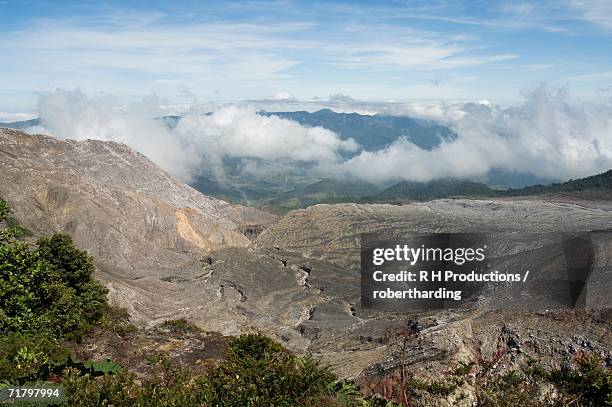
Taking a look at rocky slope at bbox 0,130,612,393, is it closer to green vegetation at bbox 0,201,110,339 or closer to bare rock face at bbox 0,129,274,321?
bare rock face at bbox 0,129,274,321

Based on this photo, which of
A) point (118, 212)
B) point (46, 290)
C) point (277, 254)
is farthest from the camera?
point (277, 254)

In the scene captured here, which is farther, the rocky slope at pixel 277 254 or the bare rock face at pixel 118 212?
the bare rock face at pixel 118 212

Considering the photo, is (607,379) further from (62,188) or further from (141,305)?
(62,188)

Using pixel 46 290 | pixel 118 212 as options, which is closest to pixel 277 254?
pixel 118 212

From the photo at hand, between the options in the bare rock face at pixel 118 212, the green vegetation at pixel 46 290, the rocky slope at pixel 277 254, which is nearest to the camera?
the green vegetation at pixel 46 290

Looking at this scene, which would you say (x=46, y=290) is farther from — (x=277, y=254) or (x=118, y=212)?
(x=118, y=212)

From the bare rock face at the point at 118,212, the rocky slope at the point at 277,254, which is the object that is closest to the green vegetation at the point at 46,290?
the rocky slope at the point at 277,254

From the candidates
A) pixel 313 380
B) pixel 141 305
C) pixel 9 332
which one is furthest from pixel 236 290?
pixel 313 380

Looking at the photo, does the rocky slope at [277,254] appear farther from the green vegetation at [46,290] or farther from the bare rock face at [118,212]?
the green vegetation at [46,290]

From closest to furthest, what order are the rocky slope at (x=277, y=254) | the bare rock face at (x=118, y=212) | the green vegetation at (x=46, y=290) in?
the green vegetation at (x=46, y=290) → the rocky slope at (x=277, y=254) → the bare rock face at (x=118, y=212)
